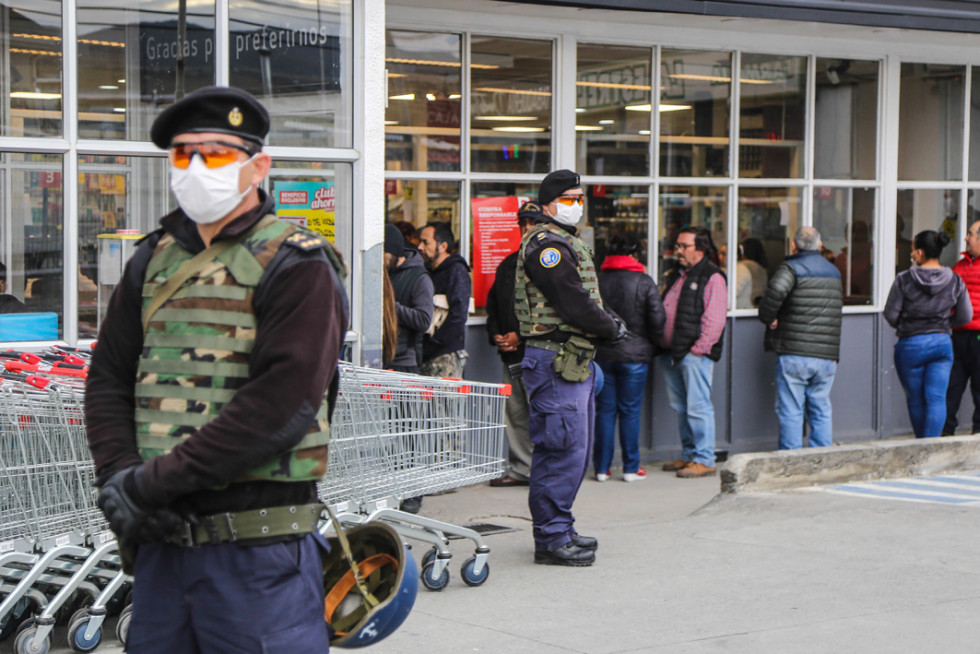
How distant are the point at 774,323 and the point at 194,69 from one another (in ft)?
16.9

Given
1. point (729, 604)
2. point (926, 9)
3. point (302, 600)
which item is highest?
point (926, 9)

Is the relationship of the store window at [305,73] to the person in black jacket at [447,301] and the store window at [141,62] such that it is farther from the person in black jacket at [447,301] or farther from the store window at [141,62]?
the person in black jacket at [447,301]

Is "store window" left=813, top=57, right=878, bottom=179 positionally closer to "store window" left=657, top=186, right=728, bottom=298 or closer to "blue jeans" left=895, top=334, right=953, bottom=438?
"store window" left=657, top=186, right=728, bottom=298

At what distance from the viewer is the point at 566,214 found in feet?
22.3

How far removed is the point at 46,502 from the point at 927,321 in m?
7.44

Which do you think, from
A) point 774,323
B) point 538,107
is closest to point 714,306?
point 774,323

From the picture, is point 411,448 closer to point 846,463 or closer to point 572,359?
point 572,359

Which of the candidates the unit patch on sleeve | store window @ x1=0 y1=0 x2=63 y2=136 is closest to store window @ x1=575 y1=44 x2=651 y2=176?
the unit patch on sleeve

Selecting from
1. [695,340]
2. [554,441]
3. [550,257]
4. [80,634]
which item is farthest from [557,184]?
[695,340]

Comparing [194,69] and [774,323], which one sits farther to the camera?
[774,323]

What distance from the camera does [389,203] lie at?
376 inches

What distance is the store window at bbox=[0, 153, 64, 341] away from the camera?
6.76m

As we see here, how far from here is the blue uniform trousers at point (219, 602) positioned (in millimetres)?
2924

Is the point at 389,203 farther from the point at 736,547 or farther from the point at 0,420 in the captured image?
the point at 0,420
